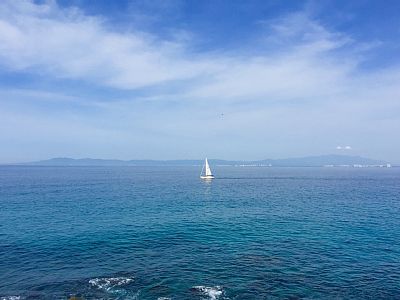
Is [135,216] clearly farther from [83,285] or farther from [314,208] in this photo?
[314,208]

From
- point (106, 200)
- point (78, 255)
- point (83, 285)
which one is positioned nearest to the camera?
point (83, 285)

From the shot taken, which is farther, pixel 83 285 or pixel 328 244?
pixel 328 244

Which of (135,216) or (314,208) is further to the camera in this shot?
(314,208)

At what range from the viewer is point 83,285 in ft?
147

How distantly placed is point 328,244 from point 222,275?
25.7 metres

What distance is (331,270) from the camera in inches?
1984

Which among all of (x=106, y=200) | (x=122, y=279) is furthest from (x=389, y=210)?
(x=106, y=200)

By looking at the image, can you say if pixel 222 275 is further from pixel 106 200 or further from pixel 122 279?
pixel 106 200

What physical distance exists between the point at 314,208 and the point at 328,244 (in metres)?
43.0

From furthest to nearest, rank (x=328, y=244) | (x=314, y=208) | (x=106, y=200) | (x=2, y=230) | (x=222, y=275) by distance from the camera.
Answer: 1. (x=106, y=200)
2. (x=314, y=208)
3. (x=2, y=230)
4. (x=328, y=244)
5. (x=222, y=275)

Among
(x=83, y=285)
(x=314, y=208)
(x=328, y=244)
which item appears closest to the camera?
(x=83, y=285)

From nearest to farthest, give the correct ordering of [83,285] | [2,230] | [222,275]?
[83,285] < [222,275] < [2,230]

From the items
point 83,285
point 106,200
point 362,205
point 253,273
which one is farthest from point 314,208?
point 83,285

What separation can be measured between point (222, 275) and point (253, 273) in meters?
4.59
